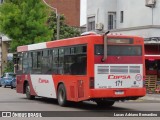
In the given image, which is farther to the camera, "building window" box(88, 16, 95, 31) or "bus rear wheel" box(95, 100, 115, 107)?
"building window" box(88, 16, 95, 31)

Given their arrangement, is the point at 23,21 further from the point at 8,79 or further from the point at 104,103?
the point at 104,103

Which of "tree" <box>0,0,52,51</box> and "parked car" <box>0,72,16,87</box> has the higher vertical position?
"tree" <box>0,0,52,51</box>

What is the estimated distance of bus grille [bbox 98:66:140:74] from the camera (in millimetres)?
19047

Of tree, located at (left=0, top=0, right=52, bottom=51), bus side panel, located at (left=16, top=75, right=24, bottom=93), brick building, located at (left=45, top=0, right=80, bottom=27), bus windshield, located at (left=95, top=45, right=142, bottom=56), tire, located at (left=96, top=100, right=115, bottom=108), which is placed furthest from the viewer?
brick building, located at (left=45, top=0, right=80, bottom=27)

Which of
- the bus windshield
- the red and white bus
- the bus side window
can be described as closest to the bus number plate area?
the red and white bus

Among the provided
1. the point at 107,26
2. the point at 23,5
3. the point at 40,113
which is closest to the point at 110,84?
the point at 40,113

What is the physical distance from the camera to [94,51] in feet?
62.2

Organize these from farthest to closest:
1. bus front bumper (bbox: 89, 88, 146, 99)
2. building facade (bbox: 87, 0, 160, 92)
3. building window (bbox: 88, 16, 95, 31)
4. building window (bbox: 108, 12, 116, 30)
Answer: building window (bbox: 88, 16, 95, 31) → building window (bbox: 108, 12, 116, 30) → building facade (bbox: 87, 0, 160, 92) → bus front bumper (bbox: 89, 88, 146, 99)

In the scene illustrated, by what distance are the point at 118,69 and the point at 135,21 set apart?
1718 centimetres

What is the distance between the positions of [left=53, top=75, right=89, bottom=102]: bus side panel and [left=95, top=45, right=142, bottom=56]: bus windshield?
132cm

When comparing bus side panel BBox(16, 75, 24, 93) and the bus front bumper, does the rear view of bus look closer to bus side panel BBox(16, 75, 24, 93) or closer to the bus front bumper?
the bus front bumper

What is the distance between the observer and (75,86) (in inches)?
782

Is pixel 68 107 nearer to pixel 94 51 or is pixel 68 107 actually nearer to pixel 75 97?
pixel 75 97

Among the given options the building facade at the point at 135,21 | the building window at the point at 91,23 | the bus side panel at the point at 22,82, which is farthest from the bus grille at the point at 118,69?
the building window at the point at 91,23
